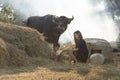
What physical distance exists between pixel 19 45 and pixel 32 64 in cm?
114

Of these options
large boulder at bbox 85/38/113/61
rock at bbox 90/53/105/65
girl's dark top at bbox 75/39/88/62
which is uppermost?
girl's dark top at bbox 75/39/88/62

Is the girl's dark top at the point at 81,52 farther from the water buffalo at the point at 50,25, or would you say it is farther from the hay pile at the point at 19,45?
the water buffalo at the point at 50,25

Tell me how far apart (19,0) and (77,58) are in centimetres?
2123

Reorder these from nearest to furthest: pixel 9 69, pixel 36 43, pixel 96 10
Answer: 1. pixel 9 69
2. pixel 36 43
3. pixel 96 10

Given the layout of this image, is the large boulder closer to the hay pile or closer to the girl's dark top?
the girl's dark top

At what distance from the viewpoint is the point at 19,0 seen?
3519 centimetres

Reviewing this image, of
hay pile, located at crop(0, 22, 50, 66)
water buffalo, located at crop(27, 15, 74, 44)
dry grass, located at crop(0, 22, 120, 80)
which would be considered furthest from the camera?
water buffalo, located at crop(27, 15, 74, 44)

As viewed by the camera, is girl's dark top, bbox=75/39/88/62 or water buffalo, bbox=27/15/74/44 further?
water buffalo, bbox=27/15/74/44

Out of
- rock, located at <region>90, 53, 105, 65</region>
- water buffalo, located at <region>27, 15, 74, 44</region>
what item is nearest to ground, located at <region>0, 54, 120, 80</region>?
rock, located at <region>90, 53, 105, 65</region>

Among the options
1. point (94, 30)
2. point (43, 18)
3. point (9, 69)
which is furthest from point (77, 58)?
point (94, 30)

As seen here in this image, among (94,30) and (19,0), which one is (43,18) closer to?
(19,0)

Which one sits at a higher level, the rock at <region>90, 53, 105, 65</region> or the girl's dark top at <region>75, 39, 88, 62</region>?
the girl's dark top at <region>75, 39, 88, 62</region>

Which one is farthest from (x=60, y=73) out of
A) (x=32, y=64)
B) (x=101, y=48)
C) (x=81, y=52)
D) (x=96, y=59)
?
(x=101, y=48)

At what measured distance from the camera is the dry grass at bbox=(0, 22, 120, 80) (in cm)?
1034
